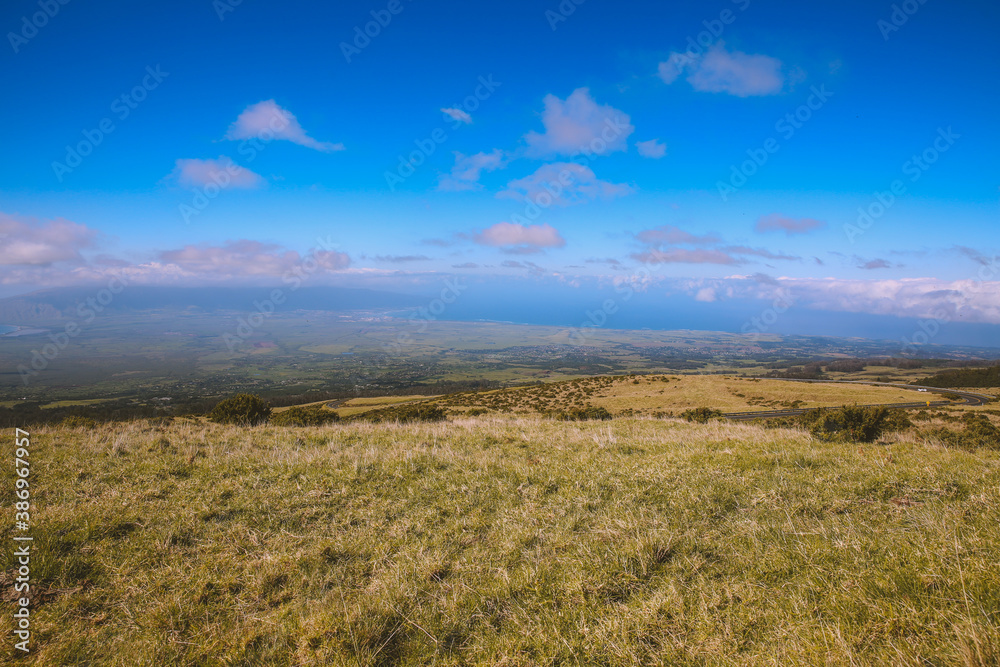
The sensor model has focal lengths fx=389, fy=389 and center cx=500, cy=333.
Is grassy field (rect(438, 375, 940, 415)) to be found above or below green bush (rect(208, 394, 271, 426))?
below

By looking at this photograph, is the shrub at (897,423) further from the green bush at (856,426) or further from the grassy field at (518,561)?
the grassy field at (518,561)

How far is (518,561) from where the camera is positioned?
176 inches

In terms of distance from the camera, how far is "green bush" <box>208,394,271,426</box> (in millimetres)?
16641

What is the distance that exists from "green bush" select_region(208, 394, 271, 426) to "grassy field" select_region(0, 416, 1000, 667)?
916 centimetres

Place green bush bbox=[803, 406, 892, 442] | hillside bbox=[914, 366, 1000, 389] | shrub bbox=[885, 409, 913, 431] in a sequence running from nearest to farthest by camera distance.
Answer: green bush bbox=[803, 406, 892, 442], shrub bbox=[885, 409, 913, 431], hillside bbox=[914, 366, 1000, 389]

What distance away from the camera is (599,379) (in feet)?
161

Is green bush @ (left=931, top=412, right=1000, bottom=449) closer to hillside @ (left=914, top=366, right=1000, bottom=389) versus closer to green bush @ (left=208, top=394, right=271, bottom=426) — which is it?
green bush @ (left=208, top=394, right=271, bottom=426)

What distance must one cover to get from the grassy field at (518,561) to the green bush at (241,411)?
9162 millimetres

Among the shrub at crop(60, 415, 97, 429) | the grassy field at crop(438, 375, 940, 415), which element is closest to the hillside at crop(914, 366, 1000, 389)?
the grassy field at crop(438, 375, 940, 415)

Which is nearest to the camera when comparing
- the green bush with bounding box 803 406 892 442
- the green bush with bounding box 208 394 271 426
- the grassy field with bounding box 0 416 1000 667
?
the grassy field with bounding box 0 416 1000 667

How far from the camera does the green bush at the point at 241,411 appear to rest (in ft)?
54.6

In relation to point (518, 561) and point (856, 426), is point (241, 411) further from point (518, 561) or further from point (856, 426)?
point (856, 426)

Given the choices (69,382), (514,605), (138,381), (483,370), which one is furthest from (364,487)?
(69,382)

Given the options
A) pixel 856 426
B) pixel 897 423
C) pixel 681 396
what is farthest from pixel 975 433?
pixel 681 396
